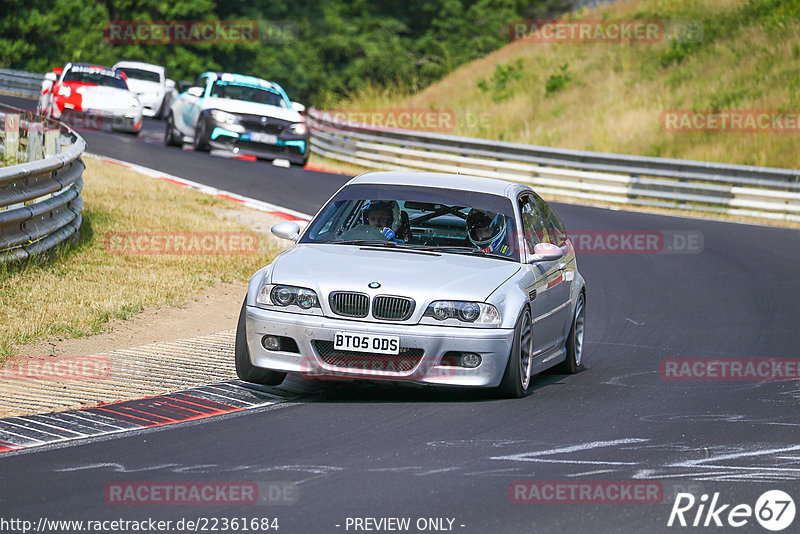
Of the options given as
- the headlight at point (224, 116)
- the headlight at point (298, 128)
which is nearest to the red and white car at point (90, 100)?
the headlight at point (224, 116)

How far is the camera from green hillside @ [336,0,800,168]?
31344 millimetres

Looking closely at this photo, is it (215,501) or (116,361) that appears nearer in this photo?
(215,501)

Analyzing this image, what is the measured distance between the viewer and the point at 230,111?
1025 inches

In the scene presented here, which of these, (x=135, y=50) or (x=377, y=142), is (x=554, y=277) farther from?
(x=135, y=50)

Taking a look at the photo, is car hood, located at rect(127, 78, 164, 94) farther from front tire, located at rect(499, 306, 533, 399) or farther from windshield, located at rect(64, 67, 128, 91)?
front tire, located at rect(499, 306, 533, 399)

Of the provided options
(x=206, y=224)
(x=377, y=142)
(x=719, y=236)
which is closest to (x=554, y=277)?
(x=206, y=224)

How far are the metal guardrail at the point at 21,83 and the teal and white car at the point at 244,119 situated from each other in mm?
21183

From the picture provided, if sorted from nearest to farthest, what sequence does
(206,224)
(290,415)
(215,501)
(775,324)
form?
(215,501) < (290,415) < (775,324) < (206,224)

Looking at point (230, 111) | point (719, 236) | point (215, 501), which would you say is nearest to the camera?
point (215, 501)

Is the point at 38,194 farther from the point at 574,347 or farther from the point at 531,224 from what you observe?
the point at 574,347

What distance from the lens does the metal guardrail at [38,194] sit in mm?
11586

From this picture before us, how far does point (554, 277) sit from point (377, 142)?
20.6 meters

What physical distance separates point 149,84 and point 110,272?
27.0 meters

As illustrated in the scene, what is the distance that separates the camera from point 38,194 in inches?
483
